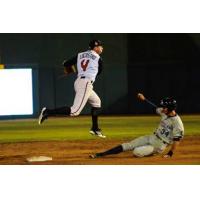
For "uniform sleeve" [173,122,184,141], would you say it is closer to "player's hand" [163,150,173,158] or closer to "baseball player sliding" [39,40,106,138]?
"player's hand" [163,150,173,158]

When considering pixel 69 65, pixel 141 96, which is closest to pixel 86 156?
pixel 141 96

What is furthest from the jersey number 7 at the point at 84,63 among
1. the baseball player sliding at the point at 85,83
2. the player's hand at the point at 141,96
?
the player's hand at the point at 141,96

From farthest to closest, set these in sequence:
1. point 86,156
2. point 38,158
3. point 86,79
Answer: point 86,156 < point 86,79 < point 38,158

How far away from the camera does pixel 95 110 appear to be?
6.49 meters

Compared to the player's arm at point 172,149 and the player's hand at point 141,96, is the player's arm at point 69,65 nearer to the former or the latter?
the player's hand at point 141,96

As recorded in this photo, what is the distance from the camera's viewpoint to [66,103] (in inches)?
253

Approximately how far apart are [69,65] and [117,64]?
22.7 inches

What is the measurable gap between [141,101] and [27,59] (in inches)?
56.6

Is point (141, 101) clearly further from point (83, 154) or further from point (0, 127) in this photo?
point (0, 127)

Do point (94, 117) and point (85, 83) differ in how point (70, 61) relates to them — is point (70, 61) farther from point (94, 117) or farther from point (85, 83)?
point (94, 117)

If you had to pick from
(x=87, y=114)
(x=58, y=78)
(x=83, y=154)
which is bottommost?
(x=83, y=154)

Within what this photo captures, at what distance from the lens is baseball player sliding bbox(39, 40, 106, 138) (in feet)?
21.0

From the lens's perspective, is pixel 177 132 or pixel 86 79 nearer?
pixel 177 132
